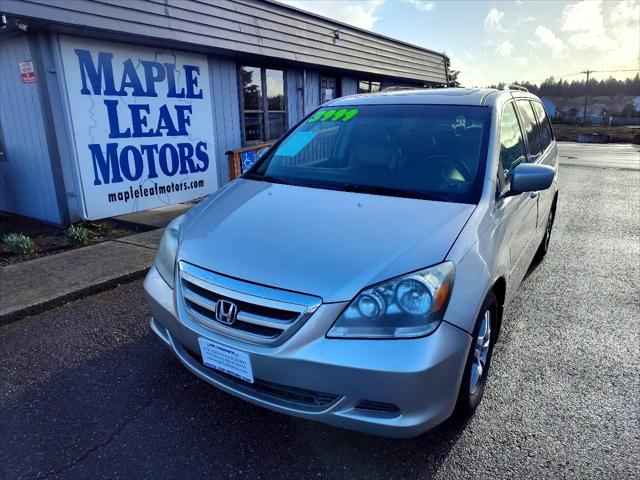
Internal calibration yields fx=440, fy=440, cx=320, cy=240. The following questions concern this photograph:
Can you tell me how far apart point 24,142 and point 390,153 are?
5544 mm

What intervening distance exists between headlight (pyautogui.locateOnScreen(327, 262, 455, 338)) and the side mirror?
3.64 ft

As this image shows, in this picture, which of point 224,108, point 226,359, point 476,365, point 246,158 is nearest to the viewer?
point 226,359

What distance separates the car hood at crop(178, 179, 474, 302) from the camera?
193 cm

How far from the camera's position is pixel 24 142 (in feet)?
19.9

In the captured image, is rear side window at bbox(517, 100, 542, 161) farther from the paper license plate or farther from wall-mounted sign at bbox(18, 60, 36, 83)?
wall-mounted sign at bbox(18, 60, 36, 83)

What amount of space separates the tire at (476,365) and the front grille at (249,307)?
0.86m

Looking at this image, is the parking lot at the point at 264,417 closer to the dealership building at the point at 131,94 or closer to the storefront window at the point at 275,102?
the dealership building at the point at 131,94

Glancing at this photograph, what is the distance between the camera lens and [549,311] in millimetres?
3713

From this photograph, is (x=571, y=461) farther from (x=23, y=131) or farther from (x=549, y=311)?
(x=23, y=131)

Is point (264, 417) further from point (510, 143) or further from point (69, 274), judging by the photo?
point (69, 274)

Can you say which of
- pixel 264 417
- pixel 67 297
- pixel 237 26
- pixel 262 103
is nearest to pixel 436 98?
pixel 264 417

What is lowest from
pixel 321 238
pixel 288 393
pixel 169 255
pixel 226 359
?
pixel 288 393

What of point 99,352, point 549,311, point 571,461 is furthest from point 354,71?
point 571,461

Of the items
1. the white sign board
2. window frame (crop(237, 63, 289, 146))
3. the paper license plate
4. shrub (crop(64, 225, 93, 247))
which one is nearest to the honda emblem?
the paper license plate
